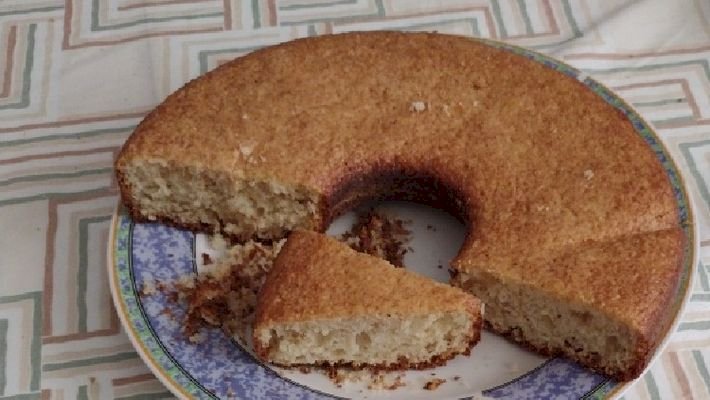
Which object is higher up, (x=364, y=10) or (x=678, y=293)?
(x=364, y=10)

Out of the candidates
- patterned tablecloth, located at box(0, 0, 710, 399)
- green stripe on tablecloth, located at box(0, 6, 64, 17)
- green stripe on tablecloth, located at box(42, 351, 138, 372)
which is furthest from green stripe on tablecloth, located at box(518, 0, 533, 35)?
green stripe on tablecloth, located at box(42, 351, 138, 372)

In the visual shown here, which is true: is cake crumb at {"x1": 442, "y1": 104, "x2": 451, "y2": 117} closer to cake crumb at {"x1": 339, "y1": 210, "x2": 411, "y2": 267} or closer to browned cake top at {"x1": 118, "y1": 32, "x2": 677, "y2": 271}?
browned cake top at {"x1": 118, "y1": 32, "x2": 677, "y2": 271}

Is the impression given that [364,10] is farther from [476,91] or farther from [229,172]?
[229,172]

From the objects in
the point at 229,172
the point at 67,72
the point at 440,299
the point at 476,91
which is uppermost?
the point at 67,72

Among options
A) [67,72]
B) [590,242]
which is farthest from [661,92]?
[67,72]

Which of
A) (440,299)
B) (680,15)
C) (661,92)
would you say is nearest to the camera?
(440,299)

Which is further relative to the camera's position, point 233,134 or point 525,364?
point 233,134

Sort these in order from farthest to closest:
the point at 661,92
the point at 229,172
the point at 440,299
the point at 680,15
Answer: the point at 680,15, the point at 661,92, the point at 229,172, the point at 440,299
